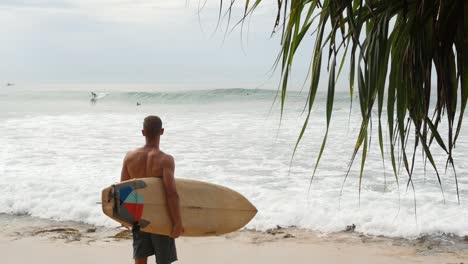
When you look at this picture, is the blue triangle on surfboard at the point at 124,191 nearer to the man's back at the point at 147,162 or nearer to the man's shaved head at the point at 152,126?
the man's back at the point at 147,162

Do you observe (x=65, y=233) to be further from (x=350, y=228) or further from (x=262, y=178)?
(x=262, y=178)

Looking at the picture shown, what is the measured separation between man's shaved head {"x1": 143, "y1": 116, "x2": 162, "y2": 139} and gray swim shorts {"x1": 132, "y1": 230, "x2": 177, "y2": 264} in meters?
0.55

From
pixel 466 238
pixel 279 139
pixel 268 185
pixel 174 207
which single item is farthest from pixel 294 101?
pixel 174 207

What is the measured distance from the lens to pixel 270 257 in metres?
4.59

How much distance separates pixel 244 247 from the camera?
4.83 meters

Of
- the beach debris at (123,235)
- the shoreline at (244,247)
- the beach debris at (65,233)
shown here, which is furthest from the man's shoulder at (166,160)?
the beach debris at (65,233)

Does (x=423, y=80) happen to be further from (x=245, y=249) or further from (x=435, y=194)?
(x=435, y=194)

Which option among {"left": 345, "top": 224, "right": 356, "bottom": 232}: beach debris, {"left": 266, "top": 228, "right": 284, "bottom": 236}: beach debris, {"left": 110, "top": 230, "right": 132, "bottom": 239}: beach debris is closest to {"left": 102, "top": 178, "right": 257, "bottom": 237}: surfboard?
{"left": 266, "top": 228, "right": 284, "bottom": 236}: beach debris

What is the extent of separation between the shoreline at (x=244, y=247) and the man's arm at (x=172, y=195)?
1.54m

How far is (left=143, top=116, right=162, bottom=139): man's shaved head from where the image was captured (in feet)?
9.75

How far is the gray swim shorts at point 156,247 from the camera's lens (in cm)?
310

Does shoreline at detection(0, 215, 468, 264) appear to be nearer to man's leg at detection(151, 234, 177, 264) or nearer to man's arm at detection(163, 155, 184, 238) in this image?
man's leg at detection(151, 234, 177, 264)

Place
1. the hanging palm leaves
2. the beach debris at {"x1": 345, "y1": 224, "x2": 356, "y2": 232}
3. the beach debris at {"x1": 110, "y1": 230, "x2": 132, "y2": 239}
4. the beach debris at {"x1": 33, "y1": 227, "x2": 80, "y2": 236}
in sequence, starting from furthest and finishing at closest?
1. the beach debris at {"x1": 345, "y1": 224, "x2": 356, "y2": 232}
2. the beach debris at {"x1": 33, "y1": 227, "x2": 80, "y2": 236}
3. the beach debris at {"x1": 110, "y1": 230, "x2": 132, "y2": 239}
4. the hanging palm leaves

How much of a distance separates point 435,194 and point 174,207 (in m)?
4.69
